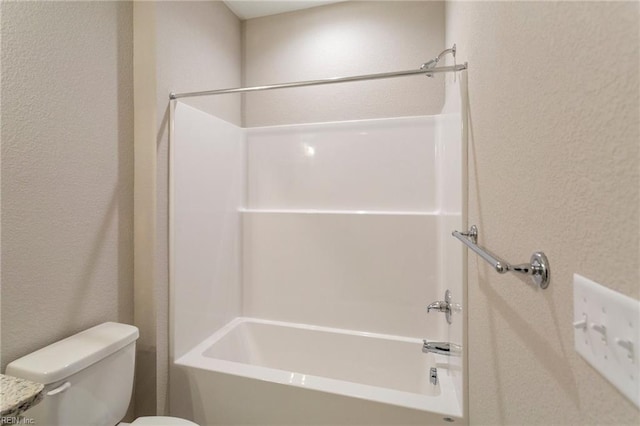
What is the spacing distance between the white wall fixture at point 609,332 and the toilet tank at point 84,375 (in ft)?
4.70

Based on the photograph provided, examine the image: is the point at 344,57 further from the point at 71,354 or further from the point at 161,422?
the point at 161,422

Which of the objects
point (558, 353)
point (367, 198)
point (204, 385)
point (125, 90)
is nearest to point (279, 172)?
point (367, 198)

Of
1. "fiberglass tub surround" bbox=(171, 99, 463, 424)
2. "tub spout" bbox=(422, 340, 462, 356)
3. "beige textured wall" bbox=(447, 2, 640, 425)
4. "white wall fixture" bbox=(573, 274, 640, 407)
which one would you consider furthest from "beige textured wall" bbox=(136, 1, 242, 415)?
"white wall fixture" bbox=(573, 274, 640, 407)

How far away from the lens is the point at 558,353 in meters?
0.52

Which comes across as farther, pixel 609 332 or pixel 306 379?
pixel 306 379

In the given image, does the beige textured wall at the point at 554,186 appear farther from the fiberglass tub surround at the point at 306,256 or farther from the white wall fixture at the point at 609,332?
the fiberglass tub surround at the point at 306,256

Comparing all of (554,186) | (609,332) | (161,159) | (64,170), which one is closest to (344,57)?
(161,159)

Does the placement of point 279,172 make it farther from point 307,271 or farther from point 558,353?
point 558,353

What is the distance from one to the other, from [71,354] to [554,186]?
1.56 meters

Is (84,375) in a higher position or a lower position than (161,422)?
higher

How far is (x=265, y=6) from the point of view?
2229mm

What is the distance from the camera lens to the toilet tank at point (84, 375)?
964mm

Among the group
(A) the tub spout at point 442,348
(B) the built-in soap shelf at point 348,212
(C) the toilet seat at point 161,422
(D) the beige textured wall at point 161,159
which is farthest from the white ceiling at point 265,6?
(C) the toilet seat at point 161,422

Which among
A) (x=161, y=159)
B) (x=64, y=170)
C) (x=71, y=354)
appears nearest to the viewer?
(x=71, y=354)
